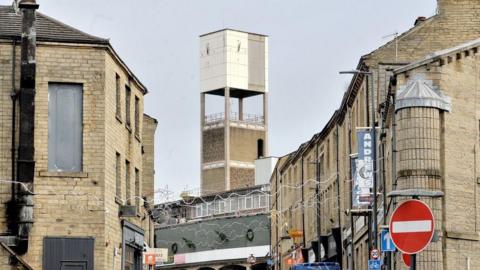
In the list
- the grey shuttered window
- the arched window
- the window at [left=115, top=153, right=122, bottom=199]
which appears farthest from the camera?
the arched window

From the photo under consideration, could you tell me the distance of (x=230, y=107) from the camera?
15325cm

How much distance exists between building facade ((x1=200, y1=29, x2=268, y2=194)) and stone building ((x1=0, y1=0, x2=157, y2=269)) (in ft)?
→ 342

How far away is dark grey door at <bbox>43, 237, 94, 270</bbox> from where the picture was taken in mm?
39156

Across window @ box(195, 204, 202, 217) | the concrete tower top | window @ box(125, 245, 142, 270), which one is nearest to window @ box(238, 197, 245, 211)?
window @ box(195, 204, 202, 217)

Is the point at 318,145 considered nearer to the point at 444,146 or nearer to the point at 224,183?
the point at 444,146

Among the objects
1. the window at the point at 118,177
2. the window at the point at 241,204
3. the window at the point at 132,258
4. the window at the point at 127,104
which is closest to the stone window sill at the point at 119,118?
the window at the point at 118,177

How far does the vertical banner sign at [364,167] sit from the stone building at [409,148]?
0.57m

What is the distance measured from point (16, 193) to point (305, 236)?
47.7m

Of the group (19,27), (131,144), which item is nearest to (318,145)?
(131,144)

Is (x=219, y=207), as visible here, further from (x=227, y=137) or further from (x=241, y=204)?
(x=227, y=137)

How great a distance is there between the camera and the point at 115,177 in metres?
42.9

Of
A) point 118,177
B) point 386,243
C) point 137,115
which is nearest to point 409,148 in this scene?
point 386,243

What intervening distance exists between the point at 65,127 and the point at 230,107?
4444 inches

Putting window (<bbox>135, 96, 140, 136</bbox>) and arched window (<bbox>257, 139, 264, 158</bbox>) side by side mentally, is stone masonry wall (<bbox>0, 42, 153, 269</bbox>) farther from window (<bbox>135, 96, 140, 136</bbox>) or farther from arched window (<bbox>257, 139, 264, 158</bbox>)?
arched window (<bbox>257, 139, 264, 158</bbox>)
